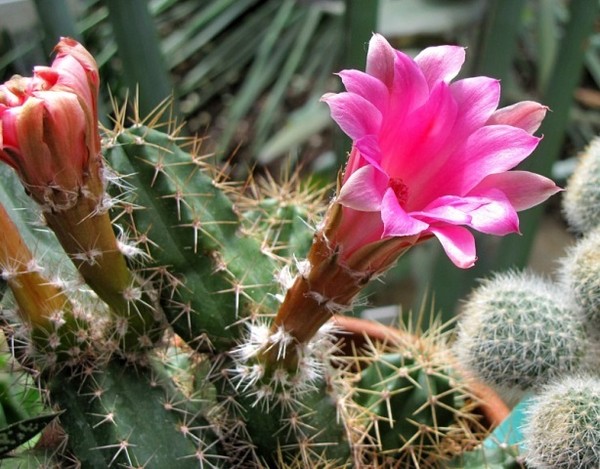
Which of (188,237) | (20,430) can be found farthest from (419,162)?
(20,430)

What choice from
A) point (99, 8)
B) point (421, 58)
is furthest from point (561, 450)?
point (99, 8)

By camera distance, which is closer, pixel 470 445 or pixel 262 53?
pixel 470 445

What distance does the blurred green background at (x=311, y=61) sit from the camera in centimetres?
91

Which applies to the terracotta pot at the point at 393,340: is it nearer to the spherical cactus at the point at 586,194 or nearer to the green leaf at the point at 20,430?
the spherical cactus at the point at 586,194

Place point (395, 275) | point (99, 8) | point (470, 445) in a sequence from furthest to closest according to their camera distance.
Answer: point (99, 8) → point (395, 275) → point (470, 445)

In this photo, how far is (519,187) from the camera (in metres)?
0.53

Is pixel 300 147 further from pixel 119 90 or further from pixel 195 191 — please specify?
pixel 195 191

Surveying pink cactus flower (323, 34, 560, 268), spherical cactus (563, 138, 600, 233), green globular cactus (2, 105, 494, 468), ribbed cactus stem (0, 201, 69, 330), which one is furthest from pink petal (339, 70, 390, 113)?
spherical cactus (563, 138, 600, 233)

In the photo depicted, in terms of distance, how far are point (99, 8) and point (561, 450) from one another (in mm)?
1659

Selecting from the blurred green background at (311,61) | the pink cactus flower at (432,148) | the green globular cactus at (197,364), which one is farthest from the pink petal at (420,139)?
the blurred green background at (311,61)

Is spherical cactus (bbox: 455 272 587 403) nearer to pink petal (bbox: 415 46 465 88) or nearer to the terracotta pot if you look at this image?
the terracotta pot

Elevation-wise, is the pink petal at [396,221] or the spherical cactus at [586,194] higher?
the pink petal at [396,221]

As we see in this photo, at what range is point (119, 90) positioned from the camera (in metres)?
1.34

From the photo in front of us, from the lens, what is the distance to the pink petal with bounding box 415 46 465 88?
538 millimetres
